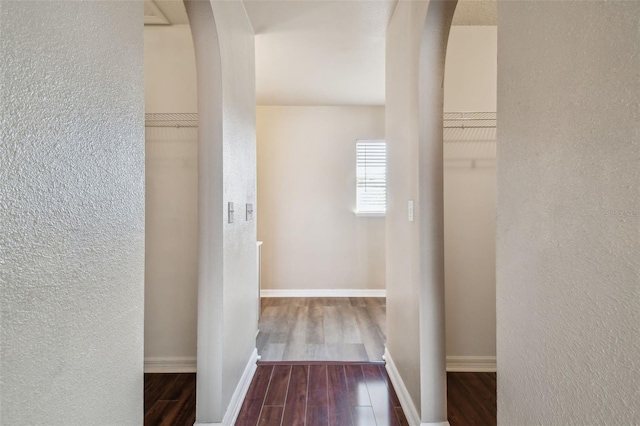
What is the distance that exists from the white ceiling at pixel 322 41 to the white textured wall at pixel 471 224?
0.21m

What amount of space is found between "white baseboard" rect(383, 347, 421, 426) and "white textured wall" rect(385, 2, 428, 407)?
5 centimetres

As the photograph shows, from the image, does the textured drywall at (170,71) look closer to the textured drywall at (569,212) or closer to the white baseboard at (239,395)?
the white baseboard at (239,395)

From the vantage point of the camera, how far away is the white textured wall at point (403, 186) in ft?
5.94

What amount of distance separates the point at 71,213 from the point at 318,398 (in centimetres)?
191

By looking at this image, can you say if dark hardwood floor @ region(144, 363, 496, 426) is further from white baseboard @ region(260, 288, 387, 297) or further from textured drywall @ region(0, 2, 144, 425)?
white baseboard @ region(260, 288, 387, 297)

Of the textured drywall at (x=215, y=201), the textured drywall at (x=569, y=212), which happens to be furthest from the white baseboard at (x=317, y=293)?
the textured drywall at (x=569, y=212)

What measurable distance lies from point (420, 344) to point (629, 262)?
1.30 meters

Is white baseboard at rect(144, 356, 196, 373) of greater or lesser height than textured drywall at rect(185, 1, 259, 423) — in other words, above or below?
below

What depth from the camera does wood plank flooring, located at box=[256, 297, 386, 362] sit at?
9.27 feet

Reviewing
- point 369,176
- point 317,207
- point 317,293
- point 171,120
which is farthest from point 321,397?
point 369,176

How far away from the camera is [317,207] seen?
15.6ft

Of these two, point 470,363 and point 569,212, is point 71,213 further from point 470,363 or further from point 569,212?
point 470,363

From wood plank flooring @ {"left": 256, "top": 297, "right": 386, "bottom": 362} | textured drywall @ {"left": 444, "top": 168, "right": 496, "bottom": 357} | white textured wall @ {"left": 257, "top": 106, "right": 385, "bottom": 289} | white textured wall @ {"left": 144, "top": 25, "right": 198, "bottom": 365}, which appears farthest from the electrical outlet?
white textured wall @ {"left": 257, "top": 106, "right": 385, "bottom": 289}

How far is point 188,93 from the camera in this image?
253 centimetres
